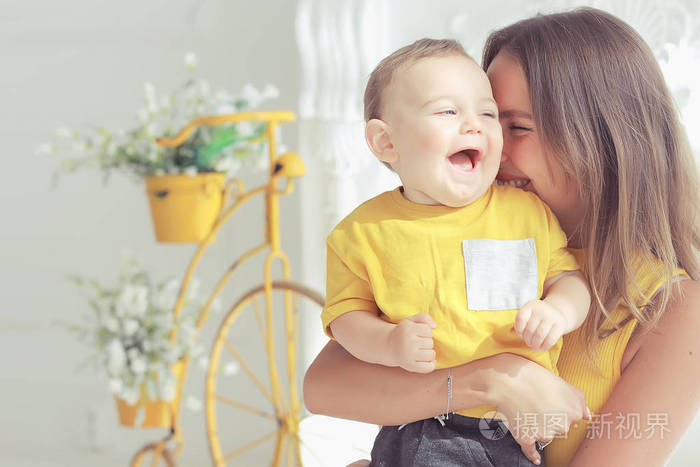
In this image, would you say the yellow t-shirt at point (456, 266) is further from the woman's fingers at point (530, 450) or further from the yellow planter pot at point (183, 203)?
the yellow planter pot at point (183, 203)

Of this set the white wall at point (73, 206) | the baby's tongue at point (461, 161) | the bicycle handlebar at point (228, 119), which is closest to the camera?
the baby's tongue at point (461, 161)

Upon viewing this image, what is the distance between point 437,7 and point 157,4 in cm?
135

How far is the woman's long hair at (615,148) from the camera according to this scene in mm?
1082

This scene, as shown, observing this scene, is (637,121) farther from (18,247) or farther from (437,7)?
(18,247)

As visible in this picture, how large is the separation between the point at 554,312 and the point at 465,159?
0.24 metres

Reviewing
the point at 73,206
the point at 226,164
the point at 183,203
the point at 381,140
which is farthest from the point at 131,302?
the point at 381,140

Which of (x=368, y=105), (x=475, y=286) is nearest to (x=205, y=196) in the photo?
(x=368, y=105)

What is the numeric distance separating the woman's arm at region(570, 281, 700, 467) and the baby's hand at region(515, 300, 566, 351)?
7.2 inches

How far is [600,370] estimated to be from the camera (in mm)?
1095

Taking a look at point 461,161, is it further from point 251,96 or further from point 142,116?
point 142,116

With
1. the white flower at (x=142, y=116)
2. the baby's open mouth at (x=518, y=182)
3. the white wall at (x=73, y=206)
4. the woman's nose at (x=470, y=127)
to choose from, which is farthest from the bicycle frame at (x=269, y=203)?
the woman's nose at (x=470, y=127)

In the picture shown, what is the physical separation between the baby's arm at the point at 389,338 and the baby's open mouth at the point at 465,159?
0.73 ft

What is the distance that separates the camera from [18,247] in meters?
3.34

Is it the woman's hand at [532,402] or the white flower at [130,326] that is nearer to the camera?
the woman's hand at [532,402]
